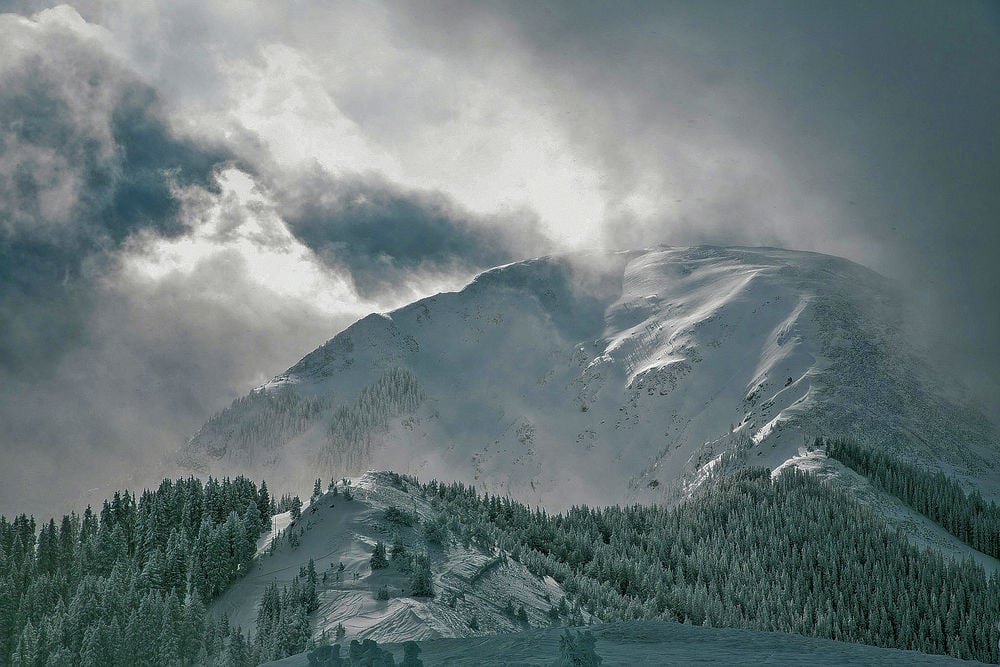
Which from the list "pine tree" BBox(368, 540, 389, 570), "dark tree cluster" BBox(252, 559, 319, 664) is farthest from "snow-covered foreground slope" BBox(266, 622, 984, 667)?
"pine tree" BBox(368, 540, 389, 570)

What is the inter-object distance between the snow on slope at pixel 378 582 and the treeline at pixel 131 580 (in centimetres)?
734

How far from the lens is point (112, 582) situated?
487 feet

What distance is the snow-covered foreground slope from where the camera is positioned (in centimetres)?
4084

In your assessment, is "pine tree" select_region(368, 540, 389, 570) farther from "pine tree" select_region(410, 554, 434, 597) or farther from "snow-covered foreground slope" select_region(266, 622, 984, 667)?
"snow-covered foreground slope" select_region(266, 622, 984, 667)

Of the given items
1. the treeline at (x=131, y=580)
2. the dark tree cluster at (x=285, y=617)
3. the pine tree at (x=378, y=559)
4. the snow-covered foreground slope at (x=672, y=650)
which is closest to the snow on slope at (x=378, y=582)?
the pine tree at (x=378, y=559)

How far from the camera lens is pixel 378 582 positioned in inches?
5679

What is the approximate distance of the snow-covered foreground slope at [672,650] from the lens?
134ft

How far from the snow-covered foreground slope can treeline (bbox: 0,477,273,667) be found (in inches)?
3345

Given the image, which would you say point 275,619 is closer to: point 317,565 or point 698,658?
point 317,565

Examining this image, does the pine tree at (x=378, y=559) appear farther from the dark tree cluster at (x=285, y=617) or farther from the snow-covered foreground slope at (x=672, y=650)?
the snow-covered foreground slope at (x=672, y=650)

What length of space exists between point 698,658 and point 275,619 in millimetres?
104536

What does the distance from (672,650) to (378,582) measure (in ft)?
352

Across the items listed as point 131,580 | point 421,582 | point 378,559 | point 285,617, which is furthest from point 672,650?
point 131,580

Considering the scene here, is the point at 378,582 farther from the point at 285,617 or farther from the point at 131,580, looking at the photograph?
the point at 131,580
